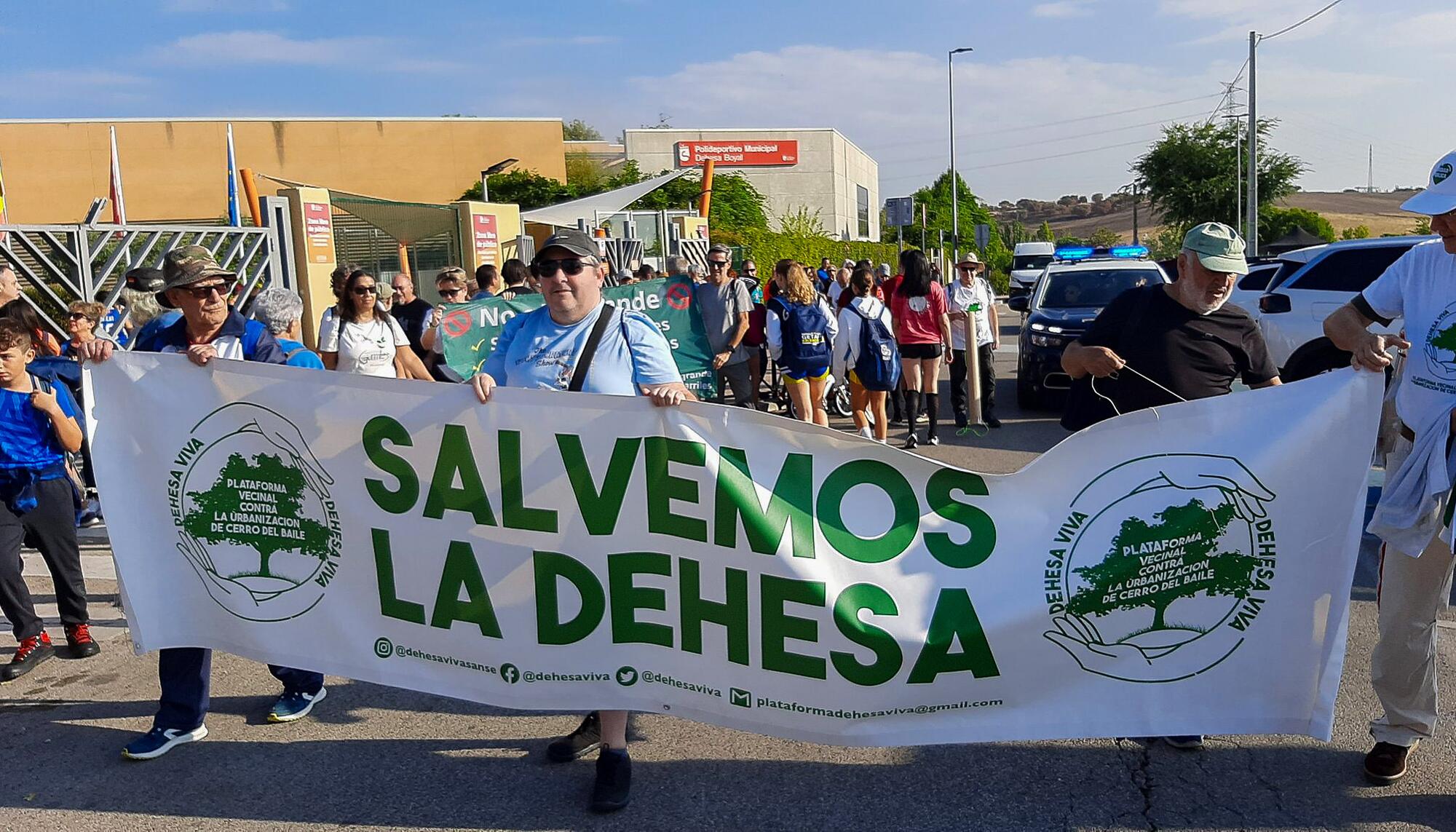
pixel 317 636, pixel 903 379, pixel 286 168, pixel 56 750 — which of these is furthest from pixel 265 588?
pixel 286 168

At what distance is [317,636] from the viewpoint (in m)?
4.10

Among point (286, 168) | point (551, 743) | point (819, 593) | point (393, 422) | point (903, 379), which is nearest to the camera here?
point (819, 593)

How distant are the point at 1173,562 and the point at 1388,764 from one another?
3.53 feet

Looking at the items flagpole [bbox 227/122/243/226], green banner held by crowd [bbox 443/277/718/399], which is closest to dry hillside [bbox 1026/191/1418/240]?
flagpole [bbox 227/122/243/226]

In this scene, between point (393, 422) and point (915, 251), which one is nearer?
point (393, 422)

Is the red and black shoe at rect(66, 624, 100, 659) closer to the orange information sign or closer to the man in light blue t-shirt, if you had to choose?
the man in light blue t-shirt

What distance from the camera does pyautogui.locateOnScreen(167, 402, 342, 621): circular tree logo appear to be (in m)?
4.07

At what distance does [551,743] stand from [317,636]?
0.95 meters

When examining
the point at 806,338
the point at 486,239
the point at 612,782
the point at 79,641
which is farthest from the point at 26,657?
the point at 486,239

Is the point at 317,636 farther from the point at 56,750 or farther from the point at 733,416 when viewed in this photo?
the point at 733,416

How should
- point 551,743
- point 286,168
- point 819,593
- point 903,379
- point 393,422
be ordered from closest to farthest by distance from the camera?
1. point 819,593
2. point 393,422
3. point 551,743
4. point 903,379
5. point 286,168

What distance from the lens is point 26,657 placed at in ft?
17.3

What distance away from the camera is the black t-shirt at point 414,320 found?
876 centimetres

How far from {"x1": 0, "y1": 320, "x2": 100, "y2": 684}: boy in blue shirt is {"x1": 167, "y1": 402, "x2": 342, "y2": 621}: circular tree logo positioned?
4.14 ft
